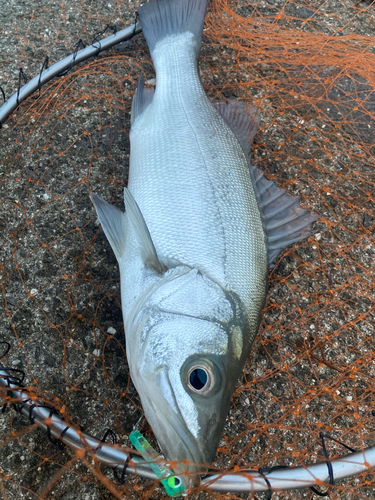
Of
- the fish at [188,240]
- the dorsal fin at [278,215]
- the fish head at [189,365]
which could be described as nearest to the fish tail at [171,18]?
the fish at [188,240]

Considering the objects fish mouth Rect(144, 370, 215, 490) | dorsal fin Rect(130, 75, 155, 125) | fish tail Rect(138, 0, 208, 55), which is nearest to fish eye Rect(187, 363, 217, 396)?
fish mouth Rect(144, 370, 215, 490)

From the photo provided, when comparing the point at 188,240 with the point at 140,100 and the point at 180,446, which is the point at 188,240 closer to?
the point at 180,446

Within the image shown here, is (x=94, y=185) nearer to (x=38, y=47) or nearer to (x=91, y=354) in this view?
(x=91, y=354)

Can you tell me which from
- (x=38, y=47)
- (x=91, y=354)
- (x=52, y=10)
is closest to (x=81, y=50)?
(x=38, y=47)


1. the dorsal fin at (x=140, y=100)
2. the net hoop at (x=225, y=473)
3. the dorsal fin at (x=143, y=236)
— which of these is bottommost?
the net hoop at (x=225, y=473)

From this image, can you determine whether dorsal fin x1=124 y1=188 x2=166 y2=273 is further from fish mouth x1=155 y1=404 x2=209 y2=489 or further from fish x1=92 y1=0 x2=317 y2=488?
fish mouth x1=155 y1=404 x2=209 y2=489

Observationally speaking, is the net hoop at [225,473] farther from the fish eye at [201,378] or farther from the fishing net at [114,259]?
the fish eye at [201,378]
